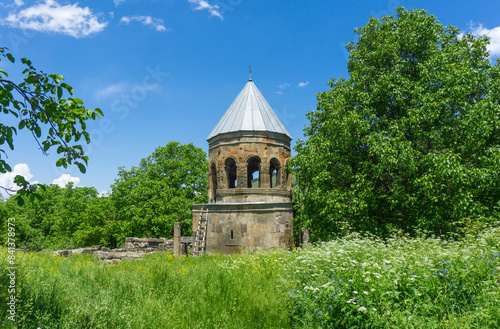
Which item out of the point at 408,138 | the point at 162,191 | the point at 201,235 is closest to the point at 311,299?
the point at 408,138

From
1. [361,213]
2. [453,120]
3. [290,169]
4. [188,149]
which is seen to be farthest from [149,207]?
[453,120]

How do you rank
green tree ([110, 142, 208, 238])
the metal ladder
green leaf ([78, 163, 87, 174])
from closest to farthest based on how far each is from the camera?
1. green leaf ([78, 163, 87, 174])
2. the metal ladder
3. green tree ([110, 142, 208, 238])

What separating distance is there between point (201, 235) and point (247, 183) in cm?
319

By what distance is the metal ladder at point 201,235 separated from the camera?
1370 cm

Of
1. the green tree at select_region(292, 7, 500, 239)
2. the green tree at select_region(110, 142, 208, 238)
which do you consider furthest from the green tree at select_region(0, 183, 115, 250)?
the green tree at select_region(292, 7, 500, 239)

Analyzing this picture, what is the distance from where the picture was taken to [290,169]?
15.0 metres

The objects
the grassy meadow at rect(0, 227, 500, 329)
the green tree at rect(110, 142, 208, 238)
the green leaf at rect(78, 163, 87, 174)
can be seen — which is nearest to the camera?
the green leaf at rect(78, 163, 87, 174)

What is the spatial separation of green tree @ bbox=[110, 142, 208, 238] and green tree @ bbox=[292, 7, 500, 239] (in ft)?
37.3

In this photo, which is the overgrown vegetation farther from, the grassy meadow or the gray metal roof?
the grassy meadow

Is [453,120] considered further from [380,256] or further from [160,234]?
[160,234]

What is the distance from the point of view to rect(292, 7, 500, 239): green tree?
926cm

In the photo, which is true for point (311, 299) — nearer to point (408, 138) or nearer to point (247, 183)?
point (408, 138)

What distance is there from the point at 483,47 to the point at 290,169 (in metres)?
8.63

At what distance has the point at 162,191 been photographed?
22.2 metres
